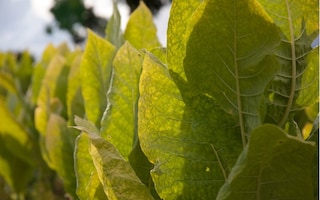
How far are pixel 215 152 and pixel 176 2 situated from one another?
0.27m

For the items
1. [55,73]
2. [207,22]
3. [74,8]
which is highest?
[207,22]

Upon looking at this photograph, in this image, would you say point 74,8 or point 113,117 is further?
point 74,8

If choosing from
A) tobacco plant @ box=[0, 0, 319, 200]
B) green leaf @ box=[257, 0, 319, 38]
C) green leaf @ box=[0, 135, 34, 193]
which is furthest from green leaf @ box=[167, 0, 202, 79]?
green leaf @ box=[0, 135, 34, 193]

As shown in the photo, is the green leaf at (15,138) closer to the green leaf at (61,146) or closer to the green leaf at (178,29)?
the green leaf at (61,146)

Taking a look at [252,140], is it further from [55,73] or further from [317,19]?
[55,73]

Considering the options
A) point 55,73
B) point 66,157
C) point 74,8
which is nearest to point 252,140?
point 66,157

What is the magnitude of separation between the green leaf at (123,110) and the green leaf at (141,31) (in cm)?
39

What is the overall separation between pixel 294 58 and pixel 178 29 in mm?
208

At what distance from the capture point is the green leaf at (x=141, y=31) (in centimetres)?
155

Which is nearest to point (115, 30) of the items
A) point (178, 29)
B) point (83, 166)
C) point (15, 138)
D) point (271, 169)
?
point (83, 166)

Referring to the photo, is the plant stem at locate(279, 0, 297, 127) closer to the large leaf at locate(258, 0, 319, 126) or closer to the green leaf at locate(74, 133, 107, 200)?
the large leaf at locate(258, 0, 319, 126)

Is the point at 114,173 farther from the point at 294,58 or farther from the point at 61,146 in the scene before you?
the point at 61,146

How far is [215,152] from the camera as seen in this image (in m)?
0.95

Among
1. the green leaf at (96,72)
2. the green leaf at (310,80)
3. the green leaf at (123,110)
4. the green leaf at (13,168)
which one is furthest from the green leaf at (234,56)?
the green leaf at (13,168)
